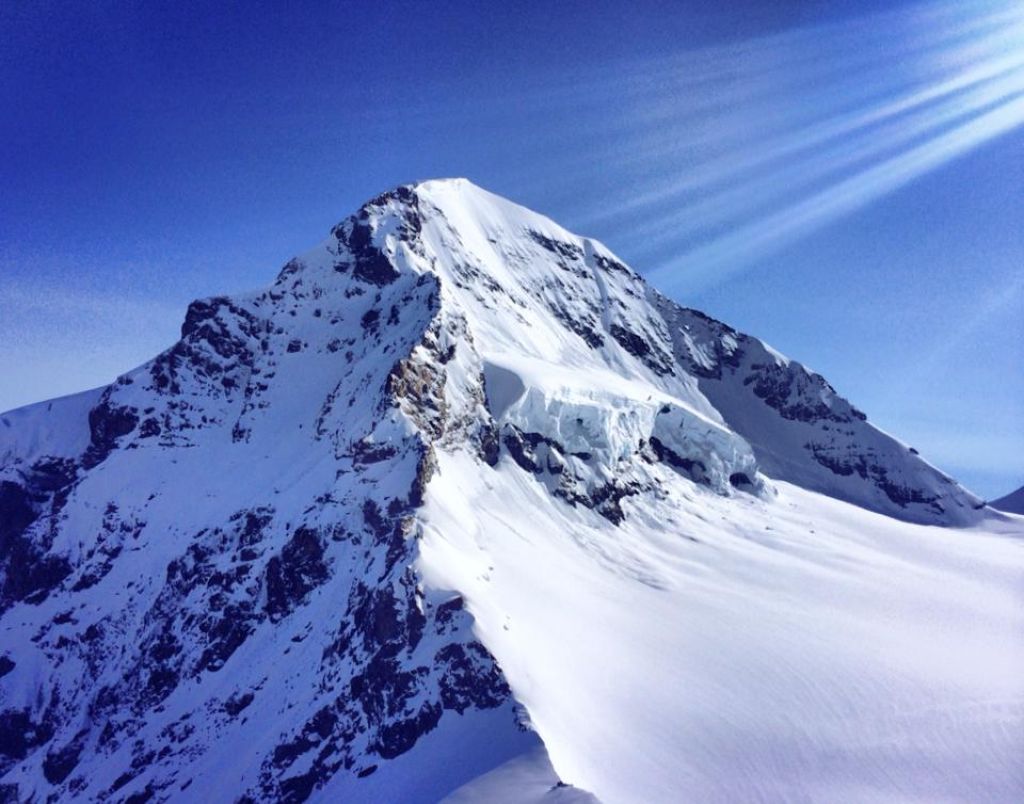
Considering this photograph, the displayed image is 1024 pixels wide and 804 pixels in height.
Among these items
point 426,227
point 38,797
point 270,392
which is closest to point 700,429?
point 426,227

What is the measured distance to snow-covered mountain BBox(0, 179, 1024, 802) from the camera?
7844cm

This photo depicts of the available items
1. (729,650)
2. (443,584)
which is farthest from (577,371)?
(443,584)

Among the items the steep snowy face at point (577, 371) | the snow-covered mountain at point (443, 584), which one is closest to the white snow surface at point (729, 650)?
the snow-covered mountain at point (443, 584)

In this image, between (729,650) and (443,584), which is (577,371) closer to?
(729,650)

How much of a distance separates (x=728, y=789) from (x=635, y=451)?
79.7 m

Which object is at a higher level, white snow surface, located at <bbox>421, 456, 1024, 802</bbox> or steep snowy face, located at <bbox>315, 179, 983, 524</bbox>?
steep snowy face, located at <bbox>315, 179, 983, 524</bbox>

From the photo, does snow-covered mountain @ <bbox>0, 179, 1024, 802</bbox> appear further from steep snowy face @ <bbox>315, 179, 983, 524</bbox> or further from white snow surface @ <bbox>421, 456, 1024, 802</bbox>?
steep snowy face @ <bbox>315, 179, 983, 524</bbox>

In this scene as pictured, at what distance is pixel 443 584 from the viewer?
3423 inches

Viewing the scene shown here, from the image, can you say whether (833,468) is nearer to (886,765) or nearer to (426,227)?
(426,227)

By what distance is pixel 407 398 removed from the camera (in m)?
118

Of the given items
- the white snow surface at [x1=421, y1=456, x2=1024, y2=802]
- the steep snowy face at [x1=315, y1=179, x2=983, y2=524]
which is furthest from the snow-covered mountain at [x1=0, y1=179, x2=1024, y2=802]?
the steep snowy face at [x1=315, y1=179, x2=983, y2=524]

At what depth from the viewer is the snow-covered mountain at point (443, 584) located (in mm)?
78438

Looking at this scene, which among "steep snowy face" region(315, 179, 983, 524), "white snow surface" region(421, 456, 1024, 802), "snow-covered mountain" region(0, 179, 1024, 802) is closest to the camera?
"white snow surface" region(421, 456, 1024, 802)

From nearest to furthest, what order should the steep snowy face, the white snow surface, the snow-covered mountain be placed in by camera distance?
1. the white snow surface
2. the snow-covered mountain
3. the steep snowy face
